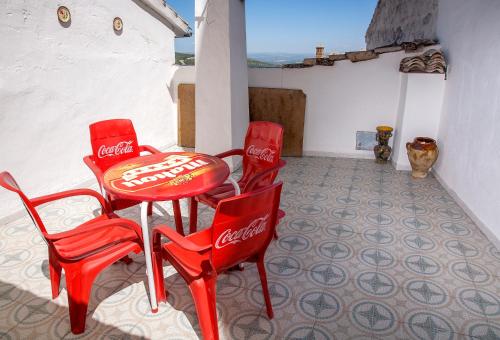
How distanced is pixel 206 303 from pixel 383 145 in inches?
155

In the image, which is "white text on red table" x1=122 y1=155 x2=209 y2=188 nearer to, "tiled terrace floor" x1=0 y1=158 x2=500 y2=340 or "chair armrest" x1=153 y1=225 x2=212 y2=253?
"chair armrest" x1=153 y1=225 x2=212 y2=253

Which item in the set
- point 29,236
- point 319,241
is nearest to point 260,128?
point 319,241

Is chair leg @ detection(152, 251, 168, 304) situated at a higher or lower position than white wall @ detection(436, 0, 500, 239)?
lower

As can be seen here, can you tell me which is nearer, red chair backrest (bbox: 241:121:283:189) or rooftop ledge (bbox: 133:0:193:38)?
red chair backrest (bbox: 241:121:283:189)

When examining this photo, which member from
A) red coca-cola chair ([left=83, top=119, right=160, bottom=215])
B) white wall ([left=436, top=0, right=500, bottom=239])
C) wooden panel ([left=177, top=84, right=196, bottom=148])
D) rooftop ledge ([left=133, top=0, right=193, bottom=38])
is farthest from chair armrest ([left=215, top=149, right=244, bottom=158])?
rooftop ledge ([left=133, top=0, right=193, bottom=38])

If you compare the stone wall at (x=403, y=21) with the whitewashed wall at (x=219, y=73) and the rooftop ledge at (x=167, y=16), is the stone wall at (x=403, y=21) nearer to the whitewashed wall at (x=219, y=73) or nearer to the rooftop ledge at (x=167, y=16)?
the whitewashed wall at (x=219, y=73)

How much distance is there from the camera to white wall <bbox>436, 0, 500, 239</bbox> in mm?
2926

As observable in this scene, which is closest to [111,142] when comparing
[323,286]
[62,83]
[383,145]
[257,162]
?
[62,83]

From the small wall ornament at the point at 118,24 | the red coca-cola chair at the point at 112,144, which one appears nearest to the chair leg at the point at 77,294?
the red coca-cola chair at the point at 112,144

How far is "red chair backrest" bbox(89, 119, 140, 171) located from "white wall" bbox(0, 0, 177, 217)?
0.92m

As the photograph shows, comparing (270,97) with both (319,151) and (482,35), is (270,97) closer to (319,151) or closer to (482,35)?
(319,151)

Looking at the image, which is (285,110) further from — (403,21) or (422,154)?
(403,21)

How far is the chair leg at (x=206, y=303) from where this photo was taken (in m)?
1.63

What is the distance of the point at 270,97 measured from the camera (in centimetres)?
507
